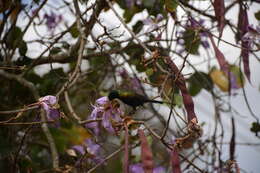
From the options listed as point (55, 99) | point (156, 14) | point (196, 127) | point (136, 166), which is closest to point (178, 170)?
point (196, 127)

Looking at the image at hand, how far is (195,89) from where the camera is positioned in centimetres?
193

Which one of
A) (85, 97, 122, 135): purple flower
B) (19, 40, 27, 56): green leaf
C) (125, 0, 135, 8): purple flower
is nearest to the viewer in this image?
(85, 97, 122, 135): purple flower

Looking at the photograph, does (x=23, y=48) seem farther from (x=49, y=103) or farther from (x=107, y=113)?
(x=107, y=113)

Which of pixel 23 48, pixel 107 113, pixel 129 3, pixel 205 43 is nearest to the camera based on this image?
pixel 107 113

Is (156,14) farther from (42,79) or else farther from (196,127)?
(196,127)

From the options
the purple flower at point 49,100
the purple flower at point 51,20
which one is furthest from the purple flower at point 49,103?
the purple flower at point 51,20

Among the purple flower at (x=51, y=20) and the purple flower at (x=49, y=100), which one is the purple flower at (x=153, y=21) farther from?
the purple flower at (x=49, y=100)

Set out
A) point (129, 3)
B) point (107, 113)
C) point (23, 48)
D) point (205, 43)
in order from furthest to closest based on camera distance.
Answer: point (205, 43) → point (129, 3) → point (23, 48) → point (107, 113)

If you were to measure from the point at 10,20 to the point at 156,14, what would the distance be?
1.72ft

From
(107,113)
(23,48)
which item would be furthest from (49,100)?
(23,48)

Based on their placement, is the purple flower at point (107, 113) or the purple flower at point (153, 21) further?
the purple flower at point (153, 21)

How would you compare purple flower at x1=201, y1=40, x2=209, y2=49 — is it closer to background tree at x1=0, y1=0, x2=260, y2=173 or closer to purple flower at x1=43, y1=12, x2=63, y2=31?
background tree at x1=0, y1=0, x2=260, y2=173

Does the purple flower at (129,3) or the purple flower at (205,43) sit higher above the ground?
the purple flower at (129,3)

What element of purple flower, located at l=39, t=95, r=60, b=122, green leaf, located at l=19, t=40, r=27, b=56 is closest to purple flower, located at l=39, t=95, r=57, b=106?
purple flower, located at l=39, t=95, r=60, b=122
